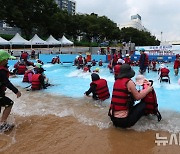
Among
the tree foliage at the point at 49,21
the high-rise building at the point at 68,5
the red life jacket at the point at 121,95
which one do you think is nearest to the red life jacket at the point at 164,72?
the red life jacket at the point at 121,95

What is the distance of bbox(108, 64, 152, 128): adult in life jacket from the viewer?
445 cm

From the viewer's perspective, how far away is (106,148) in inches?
161

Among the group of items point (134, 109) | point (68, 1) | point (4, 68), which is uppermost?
point (68, 1)

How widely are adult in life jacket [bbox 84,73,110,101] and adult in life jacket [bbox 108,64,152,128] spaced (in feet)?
7.52

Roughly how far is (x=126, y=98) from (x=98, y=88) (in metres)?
2.59

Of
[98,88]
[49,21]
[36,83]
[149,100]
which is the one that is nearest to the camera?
[149,100]

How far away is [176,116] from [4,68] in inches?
155

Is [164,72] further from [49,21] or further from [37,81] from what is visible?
[49,21]

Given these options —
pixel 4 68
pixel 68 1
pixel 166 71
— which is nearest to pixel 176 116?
pixel 4 68

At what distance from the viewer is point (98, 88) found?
7.02 m

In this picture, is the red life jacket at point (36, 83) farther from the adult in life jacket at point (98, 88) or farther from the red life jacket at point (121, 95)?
the red life jacket at point (121, 95)

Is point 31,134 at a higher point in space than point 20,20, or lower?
lower

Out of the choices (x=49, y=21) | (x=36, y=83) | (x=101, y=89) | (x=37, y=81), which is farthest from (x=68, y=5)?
(x=101, y=89)

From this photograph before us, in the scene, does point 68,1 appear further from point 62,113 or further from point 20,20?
point 62,113
